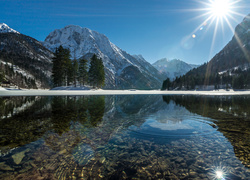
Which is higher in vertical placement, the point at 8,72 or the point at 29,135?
the point at 8,72

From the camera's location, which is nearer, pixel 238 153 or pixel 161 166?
pixel 161 166

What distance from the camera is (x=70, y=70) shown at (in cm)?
6344

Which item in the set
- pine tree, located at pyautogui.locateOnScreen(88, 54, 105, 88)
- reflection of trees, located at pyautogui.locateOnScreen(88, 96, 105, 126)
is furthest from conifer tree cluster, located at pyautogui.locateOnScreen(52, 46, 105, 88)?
reflection of trees, located at pyautogui.locateOnScreen(88, 96, 105, 126)

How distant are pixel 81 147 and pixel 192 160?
15.5 ft

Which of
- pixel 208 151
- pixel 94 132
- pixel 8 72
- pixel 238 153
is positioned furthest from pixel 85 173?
pixel 8 72

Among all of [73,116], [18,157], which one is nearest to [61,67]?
[73,116]

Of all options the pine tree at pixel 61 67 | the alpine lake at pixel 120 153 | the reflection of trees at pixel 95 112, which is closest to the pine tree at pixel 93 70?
the pine tree at pixel 61 67

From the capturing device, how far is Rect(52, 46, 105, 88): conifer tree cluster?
6067 cm

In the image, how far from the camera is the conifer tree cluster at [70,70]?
60.7 m

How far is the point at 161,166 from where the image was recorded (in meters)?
4.61

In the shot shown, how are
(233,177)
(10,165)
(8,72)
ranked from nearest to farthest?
1. (233,177)
2. (10,165)
3. (8,72)

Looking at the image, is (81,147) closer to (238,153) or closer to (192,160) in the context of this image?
(192,160)

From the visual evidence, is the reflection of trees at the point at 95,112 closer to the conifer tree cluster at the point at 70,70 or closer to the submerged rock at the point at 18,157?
the submerged rock at the point at 18,157

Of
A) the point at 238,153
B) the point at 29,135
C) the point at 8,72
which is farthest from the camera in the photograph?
the point at 8,72
